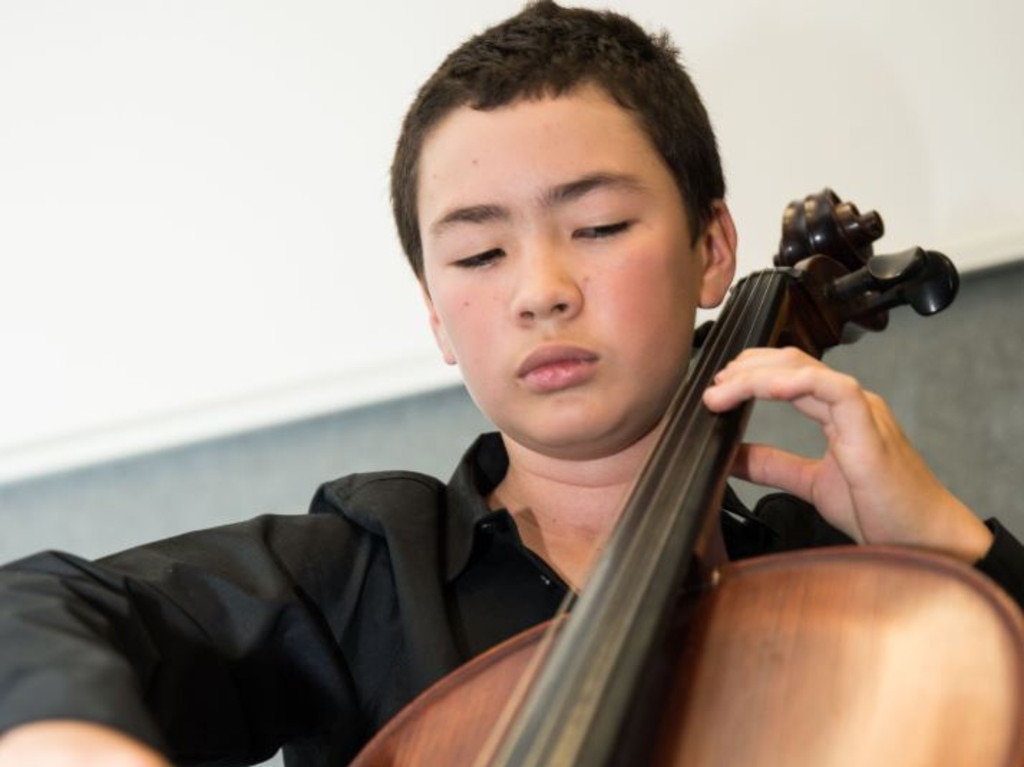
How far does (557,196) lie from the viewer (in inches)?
24.9

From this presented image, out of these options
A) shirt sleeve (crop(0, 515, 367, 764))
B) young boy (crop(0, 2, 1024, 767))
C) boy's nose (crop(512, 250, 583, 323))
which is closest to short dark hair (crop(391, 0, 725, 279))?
young boy (crop(0, 2, 1024, 767))

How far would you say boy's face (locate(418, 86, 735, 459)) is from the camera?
0.62 meters

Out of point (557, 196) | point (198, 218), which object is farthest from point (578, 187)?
point (198, 218)

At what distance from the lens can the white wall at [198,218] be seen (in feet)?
3.44

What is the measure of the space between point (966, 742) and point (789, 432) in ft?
2.25

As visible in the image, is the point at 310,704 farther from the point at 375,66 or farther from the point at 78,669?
the point at 375,66

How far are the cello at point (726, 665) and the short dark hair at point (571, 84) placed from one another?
0.85 feet

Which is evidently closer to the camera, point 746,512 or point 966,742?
point 966,742

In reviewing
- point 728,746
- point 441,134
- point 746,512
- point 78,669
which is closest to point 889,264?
point 746,512

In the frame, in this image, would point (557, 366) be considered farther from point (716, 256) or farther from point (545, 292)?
point (716, 256)

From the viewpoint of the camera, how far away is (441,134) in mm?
703

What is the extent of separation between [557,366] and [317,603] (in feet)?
0.64

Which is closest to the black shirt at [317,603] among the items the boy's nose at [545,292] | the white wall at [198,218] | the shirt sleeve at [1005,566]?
the shirt sleeve at [1005,566]

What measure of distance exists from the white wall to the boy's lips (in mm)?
422
